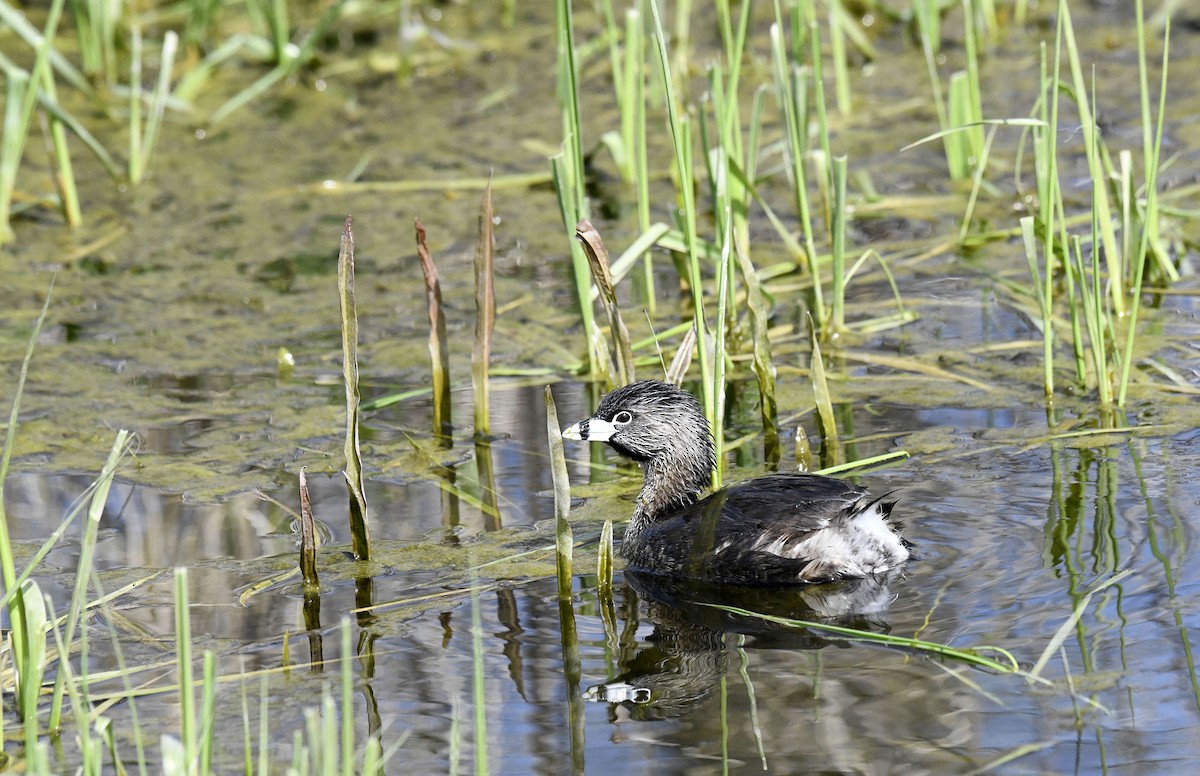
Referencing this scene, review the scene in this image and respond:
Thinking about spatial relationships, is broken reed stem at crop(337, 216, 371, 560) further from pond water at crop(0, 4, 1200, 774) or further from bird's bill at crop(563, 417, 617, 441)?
bird's bill at crop(563, 417, 617, 441)

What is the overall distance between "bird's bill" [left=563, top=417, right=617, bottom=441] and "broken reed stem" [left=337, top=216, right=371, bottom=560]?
2.37 ft

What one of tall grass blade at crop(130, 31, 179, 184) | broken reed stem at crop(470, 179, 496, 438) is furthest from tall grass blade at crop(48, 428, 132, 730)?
tall grass blade at crop(130, 31, 179, 184)

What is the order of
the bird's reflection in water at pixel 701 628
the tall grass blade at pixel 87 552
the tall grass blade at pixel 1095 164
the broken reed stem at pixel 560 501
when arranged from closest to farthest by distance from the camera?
the tall grass blade at pixel 87 552 → the bird's reflection in water at pixel 701 628 → the broken reed stem at pixel 560 501 → the tall grass blade at pixel 1095 164

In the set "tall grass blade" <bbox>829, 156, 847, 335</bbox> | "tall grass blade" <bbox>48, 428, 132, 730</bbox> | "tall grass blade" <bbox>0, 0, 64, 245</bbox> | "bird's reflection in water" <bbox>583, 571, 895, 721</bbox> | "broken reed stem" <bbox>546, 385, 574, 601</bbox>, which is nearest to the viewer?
"tall grass blade" <bbox>48, 428, 132, 730</bbox>

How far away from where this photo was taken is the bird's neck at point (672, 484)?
464cm

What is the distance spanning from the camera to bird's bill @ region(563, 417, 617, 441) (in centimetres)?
463

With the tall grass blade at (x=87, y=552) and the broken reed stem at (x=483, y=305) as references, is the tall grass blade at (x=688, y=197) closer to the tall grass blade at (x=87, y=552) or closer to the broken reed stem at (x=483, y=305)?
the broken reed stem at (x=483, y=305)

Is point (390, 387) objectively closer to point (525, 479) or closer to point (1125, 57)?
point (525, 479)

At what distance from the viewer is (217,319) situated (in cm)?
666

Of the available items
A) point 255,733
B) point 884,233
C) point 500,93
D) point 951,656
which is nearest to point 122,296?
point 500,93

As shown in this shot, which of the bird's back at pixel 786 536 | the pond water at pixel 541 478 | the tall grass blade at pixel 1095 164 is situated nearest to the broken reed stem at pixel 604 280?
the pond water at pixel 541 478

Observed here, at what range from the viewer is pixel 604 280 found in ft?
15.0

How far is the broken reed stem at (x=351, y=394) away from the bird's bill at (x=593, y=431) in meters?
0.72

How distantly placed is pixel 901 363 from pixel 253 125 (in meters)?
4.85
